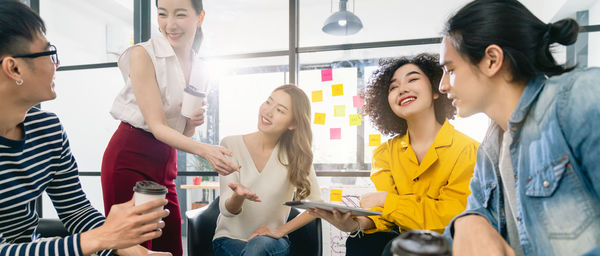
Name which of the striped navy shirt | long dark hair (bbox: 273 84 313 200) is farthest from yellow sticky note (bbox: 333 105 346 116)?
the striped navy shirt

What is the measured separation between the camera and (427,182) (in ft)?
5.23

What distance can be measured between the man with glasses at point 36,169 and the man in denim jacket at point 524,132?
2.84 feet

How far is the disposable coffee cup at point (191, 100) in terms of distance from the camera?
4.95 feet

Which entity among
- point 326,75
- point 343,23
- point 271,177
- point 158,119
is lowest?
point 271,177

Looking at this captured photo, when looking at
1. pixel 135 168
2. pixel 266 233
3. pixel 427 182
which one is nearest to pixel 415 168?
pixel 427 182

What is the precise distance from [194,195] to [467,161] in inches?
125

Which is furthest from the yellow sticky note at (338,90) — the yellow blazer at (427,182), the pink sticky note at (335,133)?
the yellow blazer at (427,182)

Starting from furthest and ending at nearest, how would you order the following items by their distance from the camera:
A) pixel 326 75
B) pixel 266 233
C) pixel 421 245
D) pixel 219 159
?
pixel 326 75
pixel 266 233
pixel 219 159
pixel 421 245

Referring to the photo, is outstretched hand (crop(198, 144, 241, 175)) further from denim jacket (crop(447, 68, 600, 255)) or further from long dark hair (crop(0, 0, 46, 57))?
denim jacket (crop(447, 68, 600, 255))

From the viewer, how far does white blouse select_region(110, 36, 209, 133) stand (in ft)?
5.29

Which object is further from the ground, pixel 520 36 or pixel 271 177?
pixel 520 36

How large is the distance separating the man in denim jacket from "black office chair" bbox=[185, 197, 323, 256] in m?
0.94

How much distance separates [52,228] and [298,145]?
1441mm

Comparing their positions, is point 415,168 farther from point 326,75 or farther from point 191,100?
point 326,75
